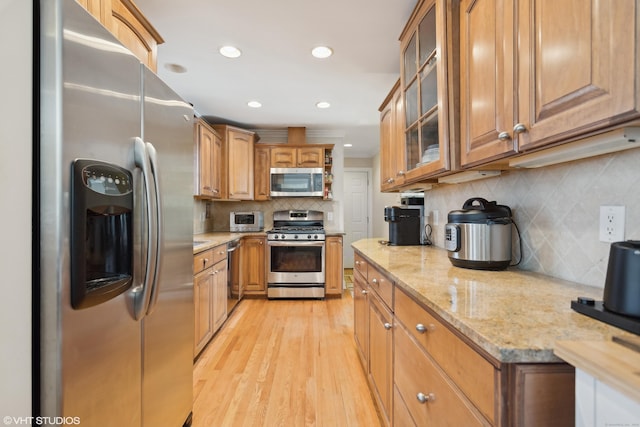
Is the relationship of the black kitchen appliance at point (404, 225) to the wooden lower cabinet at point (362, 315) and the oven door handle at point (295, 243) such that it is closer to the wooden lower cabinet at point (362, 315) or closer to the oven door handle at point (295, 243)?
the wooden lower cabinet at point (362, 315)

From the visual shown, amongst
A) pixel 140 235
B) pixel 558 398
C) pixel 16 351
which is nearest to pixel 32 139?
pixel 140 235

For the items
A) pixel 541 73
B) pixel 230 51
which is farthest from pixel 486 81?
pixel 230 51

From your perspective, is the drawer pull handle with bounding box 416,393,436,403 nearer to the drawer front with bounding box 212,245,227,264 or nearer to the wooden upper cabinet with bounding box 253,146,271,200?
the drawer front with bounding box 212,245,227,264

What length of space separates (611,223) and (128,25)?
2.21 meters

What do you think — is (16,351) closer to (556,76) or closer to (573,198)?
(556,76)

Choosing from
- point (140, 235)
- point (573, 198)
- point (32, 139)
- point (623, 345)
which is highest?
point (32, 139)

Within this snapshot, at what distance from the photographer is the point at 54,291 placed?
0.70m

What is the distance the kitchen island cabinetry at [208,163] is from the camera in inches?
124

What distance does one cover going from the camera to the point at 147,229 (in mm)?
963

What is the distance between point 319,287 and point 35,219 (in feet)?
11.0

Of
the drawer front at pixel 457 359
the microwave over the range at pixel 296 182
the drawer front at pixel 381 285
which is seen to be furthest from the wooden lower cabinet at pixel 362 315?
the microwave over the range at pixel 296 182

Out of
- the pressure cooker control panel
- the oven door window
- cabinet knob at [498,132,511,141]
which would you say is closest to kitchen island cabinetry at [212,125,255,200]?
the oven door window

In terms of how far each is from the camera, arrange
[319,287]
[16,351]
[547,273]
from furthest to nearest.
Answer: [319,287] → [547,273] → [16,351]

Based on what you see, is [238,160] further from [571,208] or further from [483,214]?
[571,208]
